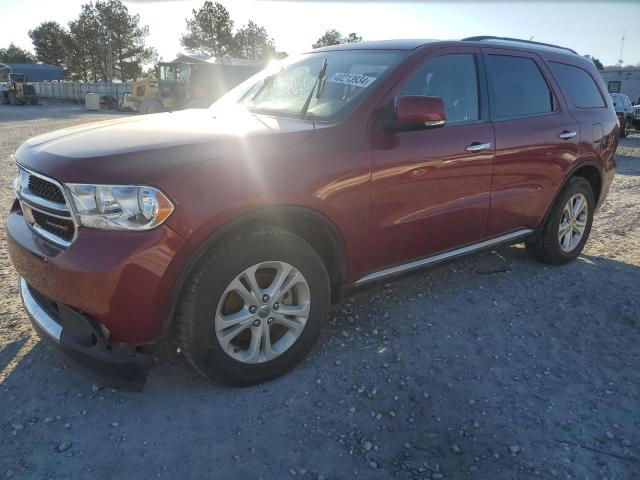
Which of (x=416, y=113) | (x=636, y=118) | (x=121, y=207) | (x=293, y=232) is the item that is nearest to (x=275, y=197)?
(x=293, y=232)

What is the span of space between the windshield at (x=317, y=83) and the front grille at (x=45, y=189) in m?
1.43

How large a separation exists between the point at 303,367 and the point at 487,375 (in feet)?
3.46

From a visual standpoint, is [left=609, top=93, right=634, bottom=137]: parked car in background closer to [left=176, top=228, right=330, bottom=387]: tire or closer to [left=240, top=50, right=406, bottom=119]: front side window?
[left=240, top=50, right=406, bottom=119]: front side window

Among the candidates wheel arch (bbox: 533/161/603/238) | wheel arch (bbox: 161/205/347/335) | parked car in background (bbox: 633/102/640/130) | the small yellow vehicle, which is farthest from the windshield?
the small yellow vehicle

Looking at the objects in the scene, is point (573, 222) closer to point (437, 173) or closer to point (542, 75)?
point (542, 75)

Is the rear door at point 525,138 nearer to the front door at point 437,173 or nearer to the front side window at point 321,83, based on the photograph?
the front door at point 437,173

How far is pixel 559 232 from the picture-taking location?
455cm

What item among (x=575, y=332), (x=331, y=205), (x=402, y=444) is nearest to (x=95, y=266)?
(x=331, y=205)

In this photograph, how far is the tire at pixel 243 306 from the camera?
241cm

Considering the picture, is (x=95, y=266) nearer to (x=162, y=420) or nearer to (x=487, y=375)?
(x=162, y=420)

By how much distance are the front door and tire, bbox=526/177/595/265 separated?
42.3 inches

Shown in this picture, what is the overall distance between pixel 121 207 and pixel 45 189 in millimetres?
555

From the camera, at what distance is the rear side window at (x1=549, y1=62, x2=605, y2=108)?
4.35 meters

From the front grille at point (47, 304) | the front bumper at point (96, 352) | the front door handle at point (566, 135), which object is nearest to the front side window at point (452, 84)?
the front door handle at point (566, 135)
